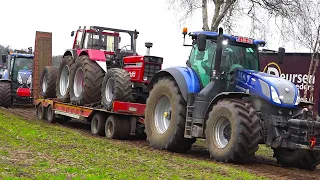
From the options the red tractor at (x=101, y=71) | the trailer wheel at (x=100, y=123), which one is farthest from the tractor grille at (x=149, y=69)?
the trailer wheel at (x=100, y=123)

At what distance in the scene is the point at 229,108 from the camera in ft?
32.8

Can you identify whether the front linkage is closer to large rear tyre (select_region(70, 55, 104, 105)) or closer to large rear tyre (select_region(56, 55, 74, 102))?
large rear tyre (select_region(70, 55, 104, 105))

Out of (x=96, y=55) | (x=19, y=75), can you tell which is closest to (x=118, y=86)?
(x=96, y=55)

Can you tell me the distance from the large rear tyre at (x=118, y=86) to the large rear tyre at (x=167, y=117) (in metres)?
1.39

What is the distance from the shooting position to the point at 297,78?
2286 cm

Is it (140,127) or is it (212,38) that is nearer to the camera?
(212,38)

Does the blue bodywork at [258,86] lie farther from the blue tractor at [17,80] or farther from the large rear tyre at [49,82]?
the blue tractor at [17,80]

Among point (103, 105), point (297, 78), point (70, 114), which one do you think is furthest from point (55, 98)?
point (297, 78)

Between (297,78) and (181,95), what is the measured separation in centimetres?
1262

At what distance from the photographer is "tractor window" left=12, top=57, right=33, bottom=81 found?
77.2 ft

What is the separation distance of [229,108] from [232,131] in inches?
17.3

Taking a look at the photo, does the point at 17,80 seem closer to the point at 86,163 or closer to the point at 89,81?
the point at 89,81

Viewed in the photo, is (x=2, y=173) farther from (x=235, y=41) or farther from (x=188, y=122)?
(x=235, y=41)

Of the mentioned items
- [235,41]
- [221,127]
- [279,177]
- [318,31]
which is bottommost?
[279,177]
